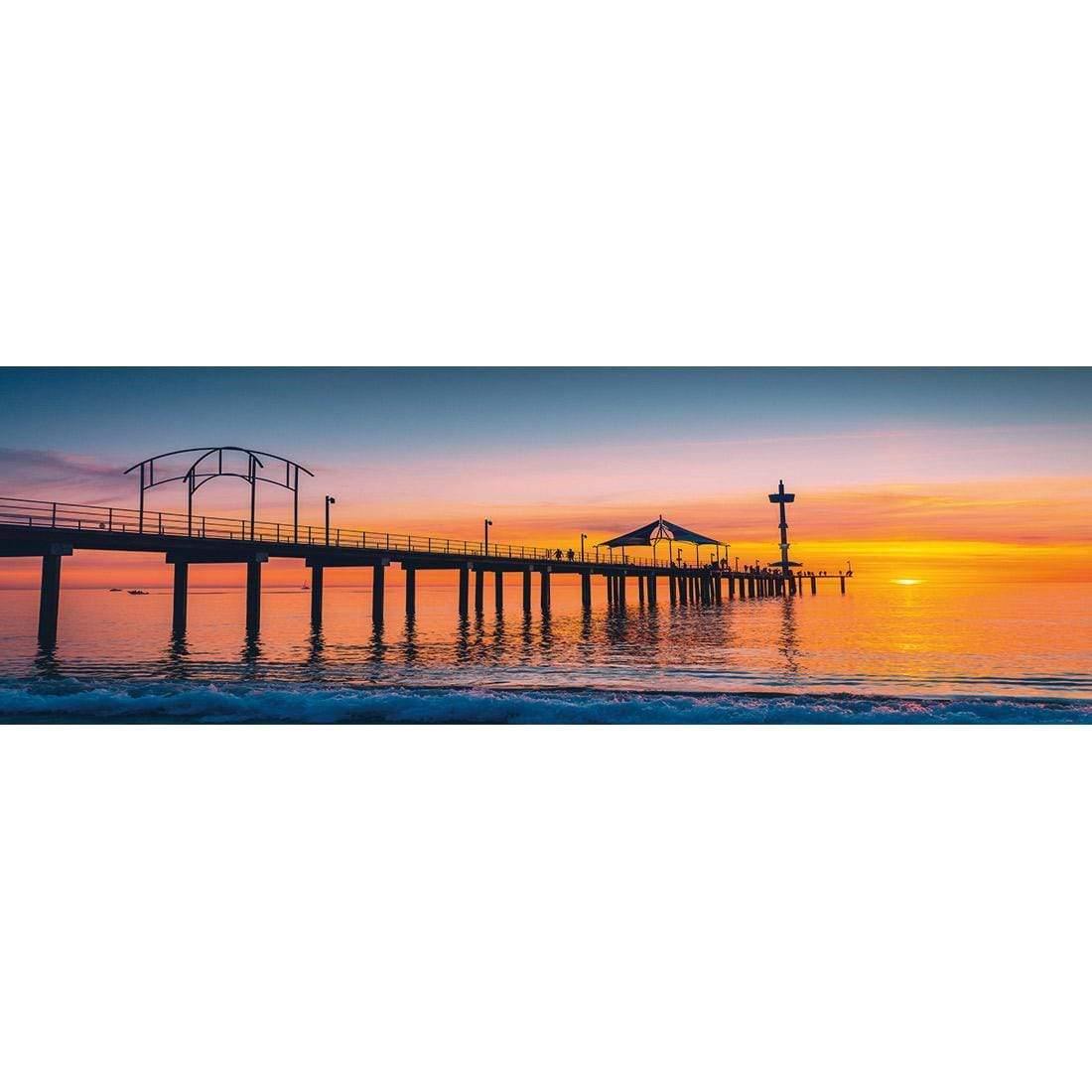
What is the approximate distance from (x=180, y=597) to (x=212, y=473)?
597cm

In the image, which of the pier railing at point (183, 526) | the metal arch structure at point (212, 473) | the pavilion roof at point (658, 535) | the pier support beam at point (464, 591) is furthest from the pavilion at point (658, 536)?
the pier support beam at point (464, 591)

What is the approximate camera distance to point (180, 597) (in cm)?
1880

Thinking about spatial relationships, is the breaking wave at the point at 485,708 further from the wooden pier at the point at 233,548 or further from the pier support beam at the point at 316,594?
the pier support beam at the point at 316,594

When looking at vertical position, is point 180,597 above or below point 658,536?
below

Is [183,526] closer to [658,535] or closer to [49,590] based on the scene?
[49,590]

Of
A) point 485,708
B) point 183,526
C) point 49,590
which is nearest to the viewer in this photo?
point 485,708

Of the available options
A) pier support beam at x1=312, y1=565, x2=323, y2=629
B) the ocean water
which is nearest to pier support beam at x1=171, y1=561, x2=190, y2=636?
the ocean water

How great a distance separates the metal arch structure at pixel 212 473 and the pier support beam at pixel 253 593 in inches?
145

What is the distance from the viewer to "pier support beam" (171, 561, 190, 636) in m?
18.6

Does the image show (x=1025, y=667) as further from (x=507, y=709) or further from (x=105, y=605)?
(x=105, y=605)

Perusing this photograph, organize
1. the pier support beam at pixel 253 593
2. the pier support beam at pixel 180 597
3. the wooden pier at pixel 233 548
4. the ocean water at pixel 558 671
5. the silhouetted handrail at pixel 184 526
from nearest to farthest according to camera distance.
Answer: the ocean water at pixel 558 671 < the silhouetted handrail at pixel 184 526 < the wooden pier at pixel 233 548 < the pier support beam at pixel 253 593 < the pier support beam at pixel 180 597

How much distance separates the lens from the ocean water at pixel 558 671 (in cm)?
998

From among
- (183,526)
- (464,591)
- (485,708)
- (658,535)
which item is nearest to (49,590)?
(183,526)

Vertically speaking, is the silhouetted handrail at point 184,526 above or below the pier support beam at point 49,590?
above
